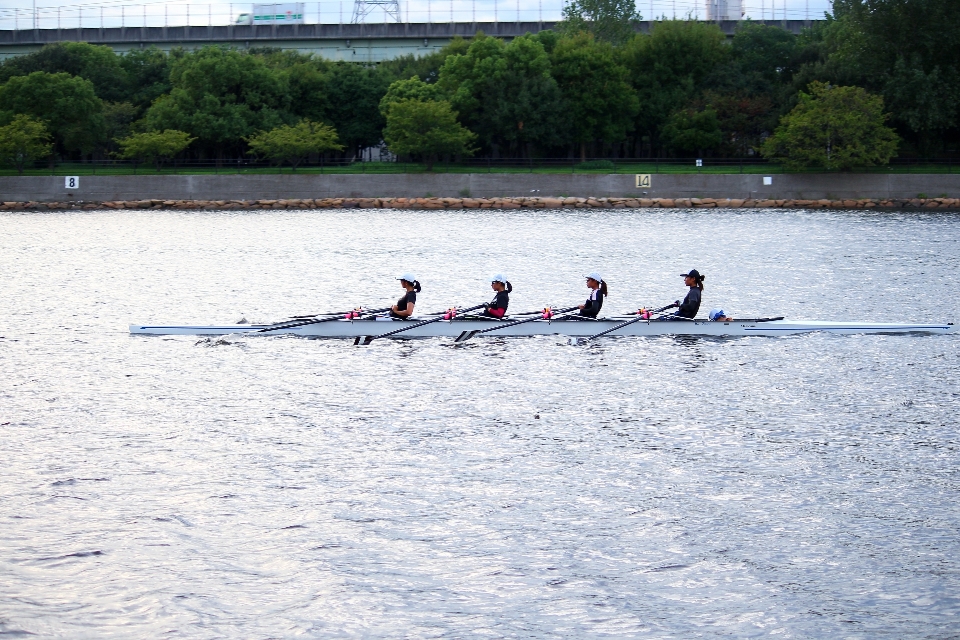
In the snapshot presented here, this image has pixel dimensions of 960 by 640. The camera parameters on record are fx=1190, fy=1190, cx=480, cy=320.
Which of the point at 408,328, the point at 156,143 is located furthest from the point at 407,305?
the point at 156,143

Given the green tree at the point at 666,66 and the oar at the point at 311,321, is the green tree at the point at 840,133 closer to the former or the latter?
the green tree at the point at 666,66

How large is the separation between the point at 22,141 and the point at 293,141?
59.7ft

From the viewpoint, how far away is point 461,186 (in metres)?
78.8

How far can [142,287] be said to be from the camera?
1521 inches

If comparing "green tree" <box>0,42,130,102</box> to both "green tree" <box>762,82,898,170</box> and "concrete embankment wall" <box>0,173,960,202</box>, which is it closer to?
"concrete embankment wall" <box>0,173,960,202</box>

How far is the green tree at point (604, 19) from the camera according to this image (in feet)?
334

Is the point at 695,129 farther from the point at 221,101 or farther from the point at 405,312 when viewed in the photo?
the point at 405,312

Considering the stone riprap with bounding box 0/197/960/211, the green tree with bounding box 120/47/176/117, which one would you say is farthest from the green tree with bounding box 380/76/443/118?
the green tree with bounding box 120/47/176/117

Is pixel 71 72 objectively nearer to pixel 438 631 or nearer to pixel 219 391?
pixel 219 391

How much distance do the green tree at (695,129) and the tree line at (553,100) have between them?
0.12 m

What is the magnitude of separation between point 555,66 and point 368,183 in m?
16.2

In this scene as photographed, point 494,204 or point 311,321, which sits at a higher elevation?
point 494,204

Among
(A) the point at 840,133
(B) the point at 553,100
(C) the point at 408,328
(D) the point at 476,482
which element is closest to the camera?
(D) the point at 476,482

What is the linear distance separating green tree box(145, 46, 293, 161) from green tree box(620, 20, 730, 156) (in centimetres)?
2570
